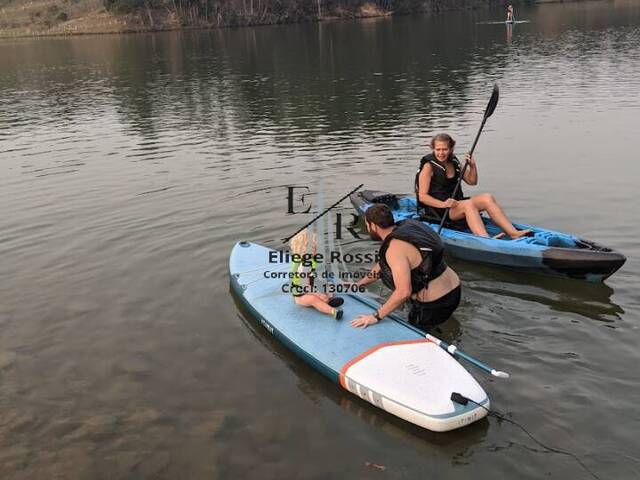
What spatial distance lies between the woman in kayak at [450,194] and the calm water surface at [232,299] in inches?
34.4

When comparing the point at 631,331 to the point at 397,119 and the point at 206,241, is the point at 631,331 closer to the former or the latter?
the point at 206,241

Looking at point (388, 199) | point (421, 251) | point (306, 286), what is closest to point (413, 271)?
point (421, 251)

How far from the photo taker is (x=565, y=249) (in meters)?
9.21

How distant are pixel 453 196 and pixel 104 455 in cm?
729

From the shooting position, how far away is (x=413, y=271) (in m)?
7.22

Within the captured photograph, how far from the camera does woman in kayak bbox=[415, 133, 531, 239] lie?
10133 millimetres

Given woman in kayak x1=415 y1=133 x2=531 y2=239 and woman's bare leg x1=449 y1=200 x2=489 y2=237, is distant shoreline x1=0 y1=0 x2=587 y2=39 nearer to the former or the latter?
woman in kayak x1=415 y1=133 x2=531 y2=239

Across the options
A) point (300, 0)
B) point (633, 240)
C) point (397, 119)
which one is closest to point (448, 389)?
point (633, 240)

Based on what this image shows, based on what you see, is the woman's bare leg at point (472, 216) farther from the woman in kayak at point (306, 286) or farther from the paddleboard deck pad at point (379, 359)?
the woman in kayak at point (306, 286)

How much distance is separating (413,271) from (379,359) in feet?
3.86

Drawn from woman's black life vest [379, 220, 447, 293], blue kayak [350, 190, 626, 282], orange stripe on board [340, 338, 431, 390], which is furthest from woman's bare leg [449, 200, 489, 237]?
orange stripe on board [340, 338, 431, 390]

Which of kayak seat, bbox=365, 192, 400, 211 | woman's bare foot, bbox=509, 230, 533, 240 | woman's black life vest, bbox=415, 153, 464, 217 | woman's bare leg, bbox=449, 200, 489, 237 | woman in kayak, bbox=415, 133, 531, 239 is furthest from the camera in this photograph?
kayak seat, bbox=365, 192, 400, 211

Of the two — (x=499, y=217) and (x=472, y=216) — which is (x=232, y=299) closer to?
(x=472, y=216)

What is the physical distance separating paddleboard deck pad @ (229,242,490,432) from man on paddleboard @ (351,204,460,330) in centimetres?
31
